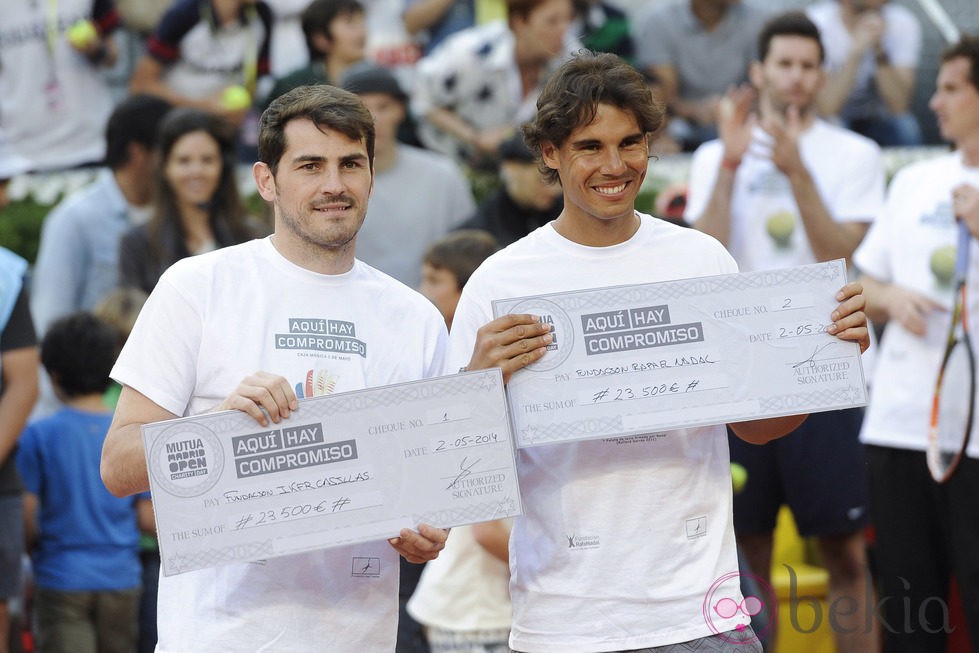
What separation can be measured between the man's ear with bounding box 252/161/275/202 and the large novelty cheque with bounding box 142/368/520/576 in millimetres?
673

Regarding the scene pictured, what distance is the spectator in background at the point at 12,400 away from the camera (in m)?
5.20

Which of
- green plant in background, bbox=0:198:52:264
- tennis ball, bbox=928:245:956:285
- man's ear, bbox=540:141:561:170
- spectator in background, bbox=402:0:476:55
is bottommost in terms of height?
tennis ball, bbox=928:245:956:285

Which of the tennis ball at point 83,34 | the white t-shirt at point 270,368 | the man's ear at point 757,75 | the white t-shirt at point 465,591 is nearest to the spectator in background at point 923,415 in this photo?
the man's ear at point 757,75

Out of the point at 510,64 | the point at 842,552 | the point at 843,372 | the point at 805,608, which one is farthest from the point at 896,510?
the point at 510,64

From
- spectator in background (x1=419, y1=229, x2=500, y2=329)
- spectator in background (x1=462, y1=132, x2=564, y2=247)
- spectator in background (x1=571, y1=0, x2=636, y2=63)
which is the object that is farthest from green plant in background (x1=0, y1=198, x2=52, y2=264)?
spectator in background (x1=571, y1=0, x2=636, y2=63)

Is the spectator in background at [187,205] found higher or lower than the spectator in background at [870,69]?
lower

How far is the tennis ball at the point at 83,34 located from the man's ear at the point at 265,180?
16.9 feet

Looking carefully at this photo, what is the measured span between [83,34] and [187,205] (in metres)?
2.33

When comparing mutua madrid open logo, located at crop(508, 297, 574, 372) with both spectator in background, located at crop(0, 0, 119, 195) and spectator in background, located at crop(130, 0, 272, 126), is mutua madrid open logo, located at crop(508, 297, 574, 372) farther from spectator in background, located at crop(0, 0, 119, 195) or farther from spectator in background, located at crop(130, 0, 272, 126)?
spectator in background, located at crop(0, 0, 119, 195)

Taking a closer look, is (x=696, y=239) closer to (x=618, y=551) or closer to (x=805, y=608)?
(x=618, y=551)

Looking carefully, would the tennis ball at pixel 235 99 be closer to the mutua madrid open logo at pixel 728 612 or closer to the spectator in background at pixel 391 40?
the spectator in background at pixel 391 40

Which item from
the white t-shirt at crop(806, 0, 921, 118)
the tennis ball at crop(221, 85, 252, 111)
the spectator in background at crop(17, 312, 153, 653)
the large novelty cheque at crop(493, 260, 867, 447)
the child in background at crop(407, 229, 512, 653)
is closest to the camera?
the large novelty cheque at crop(493, 260, 867, 447)

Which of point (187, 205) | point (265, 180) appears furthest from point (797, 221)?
point (265, 180)

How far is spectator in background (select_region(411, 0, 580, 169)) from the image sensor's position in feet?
28.6
